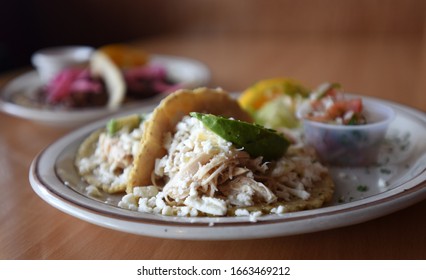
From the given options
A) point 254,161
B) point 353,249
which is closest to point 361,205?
point 353,249

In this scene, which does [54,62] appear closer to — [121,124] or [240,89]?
[240,89]

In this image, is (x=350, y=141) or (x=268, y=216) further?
(x=350, y=141)

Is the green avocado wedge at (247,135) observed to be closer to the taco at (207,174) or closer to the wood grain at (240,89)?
the taco at (207,174)

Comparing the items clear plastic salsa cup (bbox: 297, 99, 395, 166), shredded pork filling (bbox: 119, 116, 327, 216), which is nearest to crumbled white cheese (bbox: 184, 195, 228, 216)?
shredded pork filling (bbox: 119, 116, 327, 216)

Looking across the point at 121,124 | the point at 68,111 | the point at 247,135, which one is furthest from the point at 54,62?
the point at 247,135

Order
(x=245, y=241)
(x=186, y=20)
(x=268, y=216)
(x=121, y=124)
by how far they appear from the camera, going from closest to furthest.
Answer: (x=268, y=216), (x=245, y=241), (x=121, y=124), (x=186, y=20)

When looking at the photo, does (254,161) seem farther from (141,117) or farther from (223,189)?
(141,117)
